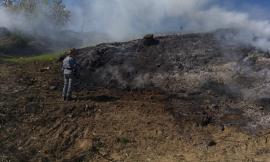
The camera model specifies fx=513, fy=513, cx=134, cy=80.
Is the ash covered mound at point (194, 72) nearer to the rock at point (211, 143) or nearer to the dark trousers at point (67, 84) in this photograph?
the rock at point (211, 143)

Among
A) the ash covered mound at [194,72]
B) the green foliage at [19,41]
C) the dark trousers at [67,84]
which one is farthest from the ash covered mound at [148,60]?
the green foliage at [19,41]

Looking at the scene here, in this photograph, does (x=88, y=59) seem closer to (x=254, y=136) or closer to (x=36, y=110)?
(x=36, y=110)

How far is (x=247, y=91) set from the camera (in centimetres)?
1738

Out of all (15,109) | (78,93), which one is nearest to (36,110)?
(15,109)

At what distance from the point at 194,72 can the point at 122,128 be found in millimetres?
5003

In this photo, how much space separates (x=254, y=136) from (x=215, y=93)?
331 centimetres

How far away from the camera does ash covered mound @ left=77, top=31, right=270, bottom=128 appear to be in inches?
644

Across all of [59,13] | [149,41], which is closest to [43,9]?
[59,13]

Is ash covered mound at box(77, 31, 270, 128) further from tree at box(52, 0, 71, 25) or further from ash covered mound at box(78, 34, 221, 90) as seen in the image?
tree at box(52, 0, 71, 25)

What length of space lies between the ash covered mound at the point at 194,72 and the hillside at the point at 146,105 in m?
0.04

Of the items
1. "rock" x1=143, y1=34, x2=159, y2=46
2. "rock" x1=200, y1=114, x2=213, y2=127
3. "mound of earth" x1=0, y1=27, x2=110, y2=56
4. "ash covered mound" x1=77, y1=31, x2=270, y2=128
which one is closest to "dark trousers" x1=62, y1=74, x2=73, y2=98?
"ash covered mound" x1=77, y1=31, x2=270, y2=128

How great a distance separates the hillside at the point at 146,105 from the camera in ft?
45.7

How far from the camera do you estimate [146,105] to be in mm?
16391

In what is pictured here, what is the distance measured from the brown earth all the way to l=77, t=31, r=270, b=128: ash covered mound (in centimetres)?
Answer: 10
